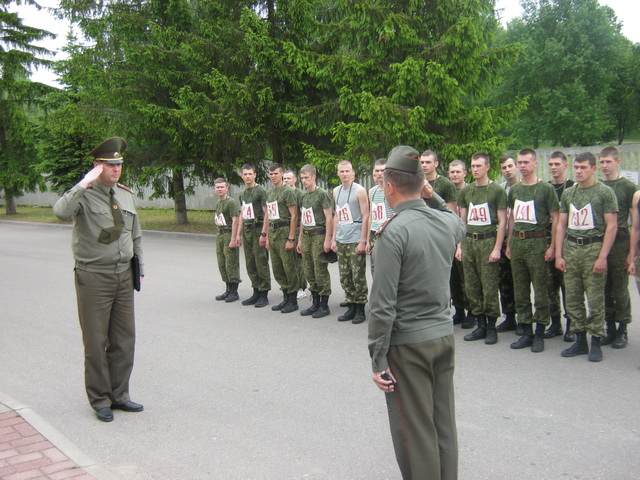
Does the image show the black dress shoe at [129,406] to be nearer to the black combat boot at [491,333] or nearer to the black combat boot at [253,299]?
the black combat boot at [491,333]

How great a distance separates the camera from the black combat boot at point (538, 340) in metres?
6.94

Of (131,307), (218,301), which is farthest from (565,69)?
(131,307)

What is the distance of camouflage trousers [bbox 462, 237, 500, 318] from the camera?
7.46 metres

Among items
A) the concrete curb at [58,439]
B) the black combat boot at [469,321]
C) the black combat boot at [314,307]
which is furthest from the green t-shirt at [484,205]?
the concrete curb at [58,439]

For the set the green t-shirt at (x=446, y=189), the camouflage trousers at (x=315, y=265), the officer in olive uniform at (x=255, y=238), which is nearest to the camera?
the green t-shirt at (x=446, y=189)

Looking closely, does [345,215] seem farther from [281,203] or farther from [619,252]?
[619,252]

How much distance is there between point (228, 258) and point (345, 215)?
238 cm

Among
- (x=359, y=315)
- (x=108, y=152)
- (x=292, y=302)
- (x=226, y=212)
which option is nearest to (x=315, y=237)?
(x=292, y=302)

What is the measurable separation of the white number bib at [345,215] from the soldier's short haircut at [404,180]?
5.13 m

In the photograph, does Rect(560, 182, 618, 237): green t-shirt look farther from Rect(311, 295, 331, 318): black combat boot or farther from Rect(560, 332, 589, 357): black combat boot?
Rect(311, 295, 331, 318): black combat boot

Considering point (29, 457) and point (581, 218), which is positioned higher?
point (581, 218)

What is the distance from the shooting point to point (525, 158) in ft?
23.1

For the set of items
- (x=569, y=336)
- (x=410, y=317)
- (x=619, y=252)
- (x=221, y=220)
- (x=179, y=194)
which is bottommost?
(x=569, y=336)

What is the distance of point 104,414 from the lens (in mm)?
5398
